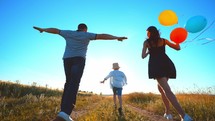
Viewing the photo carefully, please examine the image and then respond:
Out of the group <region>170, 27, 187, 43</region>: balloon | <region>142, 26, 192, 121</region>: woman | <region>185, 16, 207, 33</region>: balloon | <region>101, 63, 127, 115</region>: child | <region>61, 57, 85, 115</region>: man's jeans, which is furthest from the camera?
<region>101, 63, 127, 115</region>: child

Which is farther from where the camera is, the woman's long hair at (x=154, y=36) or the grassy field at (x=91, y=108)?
the grassy field at (x=91, y=108)

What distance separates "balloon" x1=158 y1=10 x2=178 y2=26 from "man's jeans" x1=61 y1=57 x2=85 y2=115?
8.20 feet

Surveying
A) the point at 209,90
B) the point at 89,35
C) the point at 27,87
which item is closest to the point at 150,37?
the point at 89,35

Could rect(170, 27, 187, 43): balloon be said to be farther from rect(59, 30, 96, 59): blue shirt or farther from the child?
the child

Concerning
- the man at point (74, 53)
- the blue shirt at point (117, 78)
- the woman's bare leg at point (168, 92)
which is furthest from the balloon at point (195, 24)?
the blue shirt at point (117, 78)

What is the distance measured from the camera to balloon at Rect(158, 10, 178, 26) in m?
6.14

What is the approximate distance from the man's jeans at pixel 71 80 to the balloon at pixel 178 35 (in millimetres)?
2333

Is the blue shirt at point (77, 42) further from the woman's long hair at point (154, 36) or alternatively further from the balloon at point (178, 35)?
the balloon at point (178, 35)

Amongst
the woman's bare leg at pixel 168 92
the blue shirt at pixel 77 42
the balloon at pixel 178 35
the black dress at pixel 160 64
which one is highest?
the balloon at pixel 178 35

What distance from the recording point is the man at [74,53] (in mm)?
4988

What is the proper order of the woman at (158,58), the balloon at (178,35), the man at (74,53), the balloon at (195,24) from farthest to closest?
the balloon at (195,24) → the balloon at (178,35) → the woman at (158,58) → the man at (74,53)

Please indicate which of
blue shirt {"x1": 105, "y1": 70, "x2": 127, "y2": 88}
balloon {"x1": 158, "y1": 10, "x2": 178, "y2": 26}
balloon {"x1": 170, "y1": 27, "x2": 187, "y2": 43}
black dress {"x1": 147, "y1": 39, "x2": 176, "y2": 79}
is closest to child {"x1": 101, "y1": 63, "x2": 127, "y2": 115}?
blue shirt {"x1": 105, "y1": 70, "x2": 127, "y2": 88}

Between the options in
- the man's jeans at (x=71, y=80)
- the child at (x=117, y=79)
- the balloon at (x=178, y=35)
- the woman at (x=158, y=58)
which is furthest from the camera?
the child at (x=117, y=79)

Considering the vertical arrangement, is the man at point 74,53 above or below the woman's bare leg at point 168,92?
above
